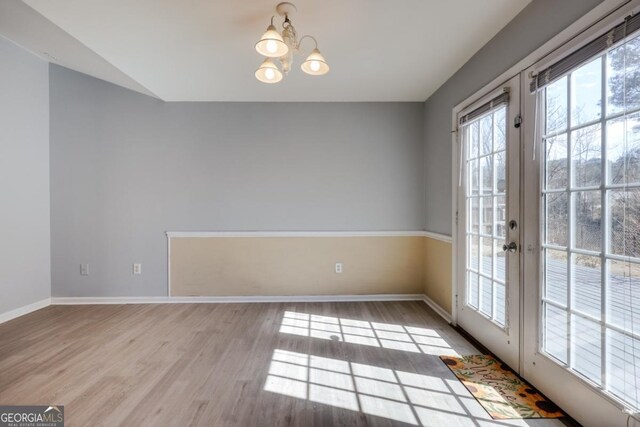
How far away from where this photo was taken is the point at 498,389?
195 centimetres

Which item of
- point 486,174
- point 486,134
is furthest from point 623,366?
point 486,134

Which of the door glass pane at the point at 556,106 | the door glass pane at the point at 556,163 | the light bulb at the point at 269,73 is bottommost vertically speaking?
the door glass pane at the point at 556,163

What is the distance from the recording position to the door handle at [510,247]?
2.10 metres

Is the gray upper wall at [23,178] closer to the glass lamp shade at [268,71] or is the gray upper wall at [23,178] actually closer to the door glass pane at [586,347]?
the glass lamp shade at [268,71]

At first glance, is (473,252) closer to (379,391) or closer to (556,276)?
(556,276)

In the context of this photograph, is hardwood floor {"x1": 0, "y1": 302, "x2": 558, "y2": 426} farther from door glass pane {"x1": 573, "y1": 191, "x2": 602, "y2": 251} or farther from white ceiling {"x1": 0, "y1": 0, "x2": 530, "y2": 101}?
white ceiling {"x1": 0, "y1": 0, "x2": 530, "y2": 101}

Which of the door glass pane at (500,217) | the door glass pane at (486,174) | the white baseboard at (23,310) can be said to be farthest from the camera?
the white baseboard at (23,310)

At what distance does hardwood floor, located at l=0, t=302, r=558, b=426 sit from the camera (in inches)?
68.5

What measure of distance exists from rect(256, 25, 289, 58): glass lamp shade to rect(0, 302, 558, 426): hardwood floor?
7.21 ft

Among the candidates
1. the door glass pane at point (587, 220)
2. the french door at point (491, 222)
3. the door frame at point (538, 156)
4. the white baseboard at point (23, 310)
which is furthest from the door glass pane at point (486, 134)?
the white baseboard at point (23, 310)

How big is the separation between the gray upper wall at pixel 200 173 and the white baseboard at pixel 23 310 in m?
0.17

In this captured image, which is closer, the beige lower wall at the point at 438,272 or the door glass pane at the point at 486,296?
the door glass pane at the point at 486,296

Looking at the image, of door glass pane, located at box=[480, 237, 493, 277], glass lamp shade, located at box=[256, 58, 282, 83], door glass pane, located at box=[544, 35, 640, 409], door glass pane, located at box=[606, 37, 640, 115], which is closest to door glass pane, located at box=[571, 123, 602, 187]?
door glass pane, located at box=[544, 35, 640, 409]

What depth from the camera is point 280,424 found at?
1.64 meters
